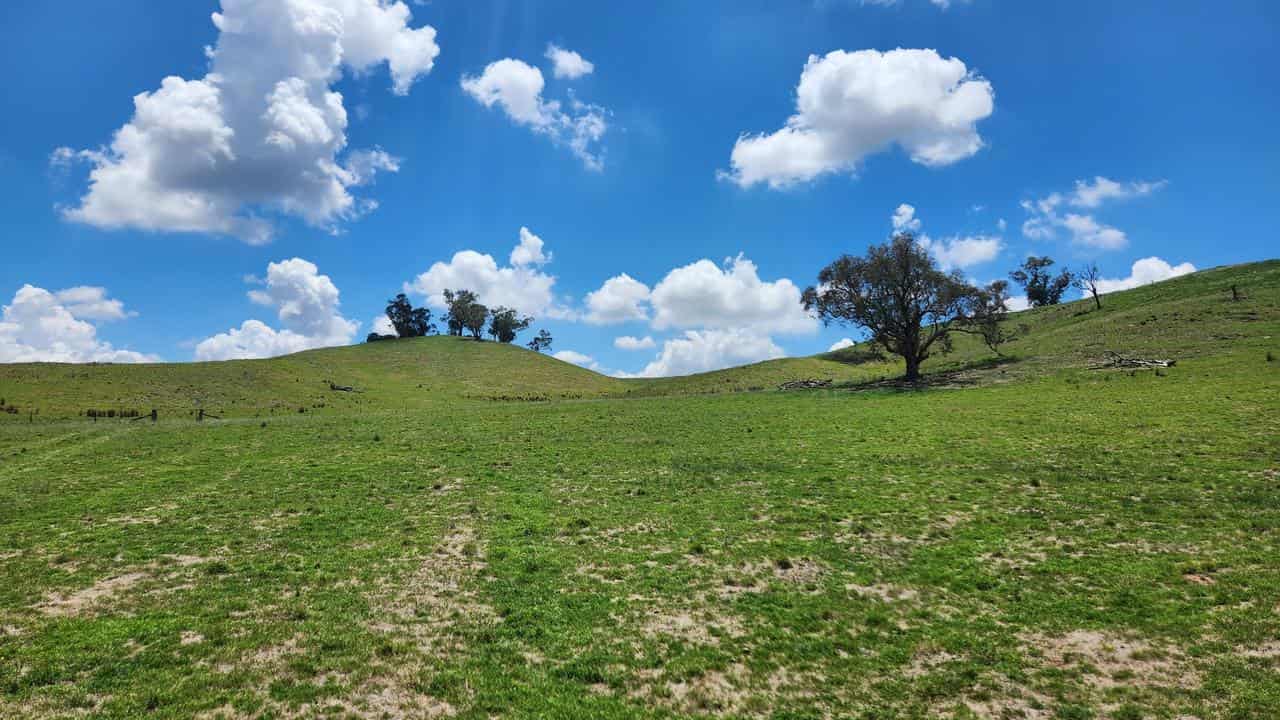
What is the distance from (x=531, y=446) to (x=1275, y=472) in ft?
117

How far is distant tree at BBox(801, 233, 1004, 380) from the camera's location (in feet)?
211

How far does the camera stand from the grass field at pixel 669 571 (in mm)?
9969

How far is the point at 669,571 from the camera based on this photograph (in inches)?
611

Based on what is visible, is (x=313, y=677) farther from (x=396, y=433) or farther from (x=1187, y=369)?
(x=1187, y=369)

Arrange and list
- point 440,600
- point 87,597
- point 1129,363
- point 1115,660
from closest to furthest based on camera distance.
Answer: point 1115,660, point 87,597, point 440,600, point 1129,363

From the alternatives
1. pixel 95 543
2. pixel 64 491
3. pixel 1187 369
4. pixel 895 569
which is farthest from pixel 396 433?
pixel 1187 369

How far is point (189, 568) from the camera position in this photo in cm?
1573

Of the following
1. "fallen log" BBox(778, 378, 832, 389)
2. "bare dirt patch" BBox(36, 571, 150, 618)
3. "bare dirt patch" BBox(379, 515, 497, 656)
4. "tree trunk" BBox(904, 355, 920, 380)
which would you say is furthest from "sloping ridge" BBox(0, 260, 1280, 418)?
"bare dirt patch" BBox(379, 515, 497, 656)

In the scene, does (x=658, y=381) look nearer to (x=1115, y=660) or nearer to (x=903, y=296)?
(x=903, y=296)

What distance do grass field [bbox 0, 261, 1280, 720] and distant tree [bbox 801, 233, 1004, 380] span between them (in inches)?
1054

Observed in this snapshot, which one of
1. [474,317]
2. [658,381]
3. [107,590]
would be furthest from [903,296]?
[474,317]

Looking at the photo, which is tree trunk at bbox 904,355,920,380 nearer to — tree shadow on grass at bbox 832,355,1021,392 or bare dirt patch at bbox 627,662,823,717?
tree shadow on grass at bbox 832,355,1021,392

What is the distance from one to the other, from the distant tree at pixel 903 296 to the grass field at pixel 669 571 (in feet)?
87.9

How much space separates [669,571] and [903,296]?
60.1 metres
